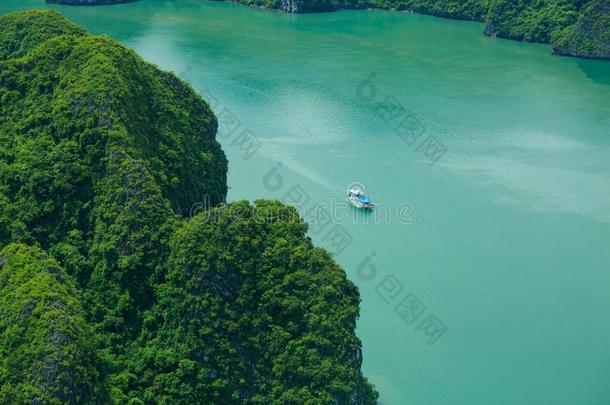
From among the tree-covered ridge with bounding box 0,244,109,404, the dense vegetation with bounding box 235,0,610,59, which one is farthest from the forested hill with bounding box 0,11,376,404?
the dense vegetation with bounding box 235,0,610,59

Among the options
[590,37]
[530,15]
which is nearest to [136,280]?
[590,37]

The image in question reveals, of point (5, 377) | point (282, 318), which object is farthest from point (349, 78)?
point (5, 377)

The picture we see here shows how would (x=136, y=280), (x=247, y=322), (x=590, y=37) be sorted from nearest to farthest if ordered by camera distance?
(x=247, y=322) < (x=136, y=280) < (x=590, y=37)

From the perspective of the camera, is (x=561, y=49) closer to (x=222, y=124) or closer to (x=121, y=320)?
(x=222, y=124)

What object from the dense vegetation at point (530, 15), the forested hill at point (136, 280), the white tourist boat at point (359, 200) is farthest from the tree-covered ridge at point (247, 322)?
the dense vegetation at point (530, 15)

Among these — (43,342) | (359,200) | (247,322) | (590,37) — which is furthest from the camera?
(590,37)

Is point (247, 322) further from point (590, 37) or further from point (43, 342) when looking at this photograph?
point (590, 37)
